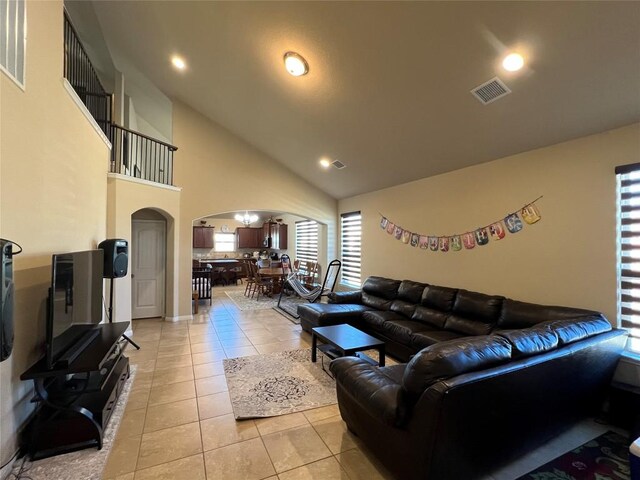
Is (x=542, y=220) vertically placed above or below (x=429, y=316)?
above

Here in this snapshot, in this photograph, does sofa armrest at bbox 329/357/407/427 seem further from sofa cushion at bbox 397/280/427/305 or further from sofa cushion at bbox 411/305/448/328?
sofa cushion at bbox 397/280/427/305

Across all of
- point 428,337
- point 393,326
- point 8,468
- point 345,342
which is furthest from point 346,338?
point 8,468

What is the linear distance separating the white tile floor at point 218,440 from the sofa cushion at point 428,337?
1.21 metres

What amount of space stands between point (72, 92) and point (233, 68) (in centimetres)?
201

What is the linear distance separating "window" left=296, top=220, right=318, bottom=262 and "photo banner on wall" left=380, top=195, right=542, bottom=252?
3.61 m

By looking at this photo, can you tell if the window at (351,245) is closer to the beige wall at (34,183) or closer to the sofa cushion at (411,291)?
the sofa cushion at (411,291)

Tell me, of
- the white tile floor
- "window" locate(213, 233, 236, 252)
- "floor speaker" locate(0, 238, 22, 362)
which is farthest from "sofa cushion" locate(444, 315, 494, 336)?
"window" locate(213, 233, 236, 252)

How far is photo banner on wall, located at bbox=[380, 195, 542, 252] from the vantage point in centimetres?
339

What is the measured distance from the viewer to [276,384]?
308 centimetres

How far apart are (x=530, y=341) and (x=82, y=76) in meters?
5.63

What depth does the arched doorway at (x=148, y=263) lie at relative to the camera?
18.0ft

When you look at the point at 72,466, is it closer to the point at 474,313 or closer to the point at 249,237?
the point at 474,313

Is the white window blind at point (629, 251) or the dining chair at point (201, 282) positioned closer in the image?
the white window blind at point (629, 251)

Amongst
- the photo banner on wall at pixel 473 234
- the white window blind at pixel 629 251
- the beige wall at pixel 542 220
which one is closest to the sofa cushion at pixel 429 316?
the beige wall at pixel 542 220
